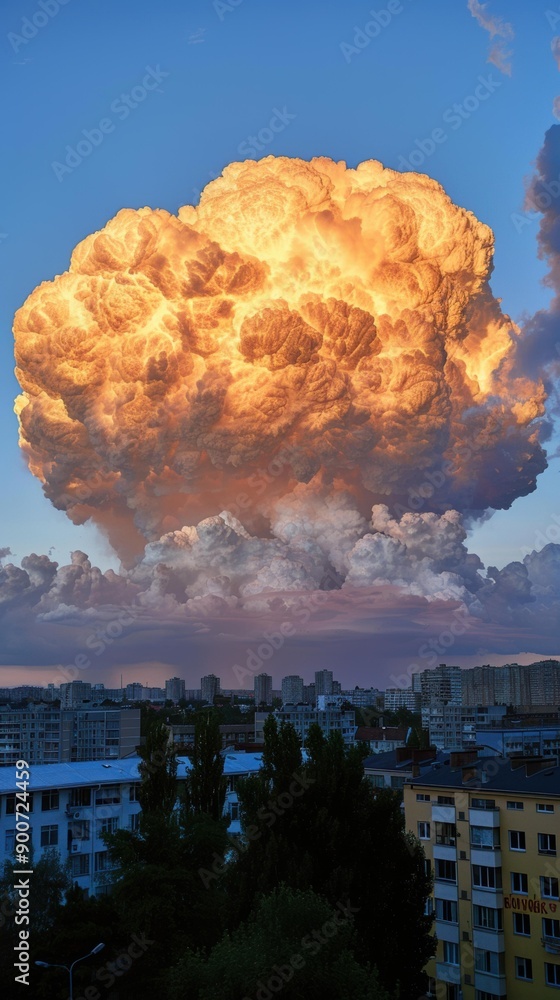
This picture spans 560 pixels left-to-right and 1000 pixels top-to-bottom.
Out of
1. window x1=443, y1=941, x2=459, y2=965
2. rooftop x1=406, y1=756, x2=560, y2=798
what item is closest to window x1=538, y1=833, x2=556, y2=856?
rooftop x1=406, y1=756, x2=560, y2=798

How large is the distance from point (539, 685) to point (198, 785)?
3729 inches

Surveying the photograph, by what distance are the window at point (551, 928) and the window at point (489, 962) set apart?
1613 mm

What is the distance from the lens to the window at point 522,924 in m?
23.6

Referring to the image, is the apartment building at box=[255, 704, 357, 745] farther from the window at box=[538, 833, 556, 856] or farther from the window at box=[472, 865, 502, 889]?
the window at box=[538, 833, 556, 856]

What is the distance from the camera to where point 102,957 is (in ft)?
69.9

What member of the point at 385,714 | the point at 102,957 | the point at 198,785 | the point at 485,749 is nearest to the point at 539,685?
the point at 385,714

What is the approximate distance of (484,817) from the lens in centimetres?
2492

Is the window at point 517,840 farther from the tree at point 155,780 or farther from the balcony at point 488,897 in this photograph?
the tree at point 155,780

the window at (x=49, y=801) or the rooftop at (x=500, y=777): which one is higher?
the rooftop at (x=500, y=777)

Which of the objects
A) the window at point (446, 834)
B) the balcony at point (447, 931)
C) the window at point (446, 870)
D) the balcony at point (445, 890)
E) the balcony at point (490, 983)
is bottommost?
the balcony at point (490, 983)

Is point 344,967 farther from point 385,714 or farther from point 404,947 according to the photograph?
point 385,714

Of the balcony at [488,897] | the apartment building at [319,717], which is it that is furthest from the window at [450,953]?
the apartment building at [319,717]

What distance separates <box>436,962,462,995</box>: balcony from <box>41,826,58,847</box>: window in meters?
14.1

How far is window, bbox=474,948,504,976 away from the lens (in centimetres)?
2384
